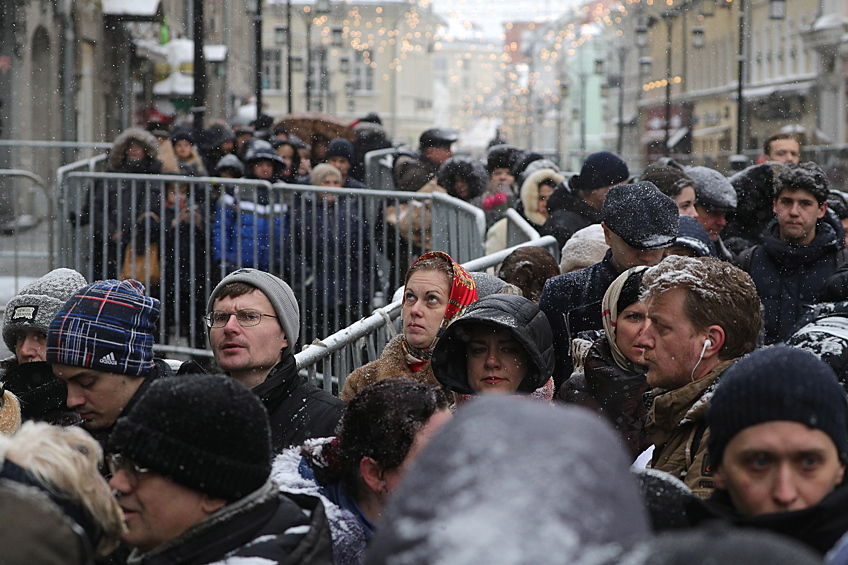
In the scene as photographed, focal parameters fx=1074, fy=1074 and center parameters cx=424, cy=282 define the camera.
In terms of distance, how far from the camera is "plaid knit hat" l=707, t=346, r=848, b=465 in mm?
2047

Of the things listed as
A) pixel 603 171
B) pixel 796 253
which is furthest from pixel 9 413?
pixel 603 171

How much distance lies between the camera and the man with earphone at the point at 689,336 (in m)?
3.08

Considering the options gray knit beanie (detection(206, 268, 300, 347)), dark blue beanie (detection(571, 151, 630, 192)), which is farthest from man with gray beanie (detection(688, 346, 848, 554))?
dark blue beanie (detection(571, 151, 630, 192))

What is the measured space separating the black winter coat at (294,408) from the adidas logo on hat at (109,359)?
0.50 m

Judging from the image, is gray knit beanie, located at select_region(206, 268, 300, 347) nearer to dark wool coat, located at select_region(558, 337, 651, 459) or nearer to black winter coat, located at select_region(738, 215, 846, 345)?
dark wool coat, located at select_region(558, 337, 651, 459)

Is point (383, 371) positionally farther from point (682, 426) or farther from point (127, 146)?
point (127, 146)

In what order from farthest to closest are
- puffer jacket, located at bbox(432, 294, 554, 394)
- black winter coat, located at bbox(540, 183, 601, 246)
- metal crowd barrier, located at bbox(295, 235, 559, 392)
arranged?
black winter coat, located at bbox(540, 183, 601, 246) → metal crowd barrier, located at bbox(295, 235, 559, 392) → puffer jacket, located at bbox(432, 294, 554, 394)

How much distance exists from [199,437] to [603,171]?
5.16 m

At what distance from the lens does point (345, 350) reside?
490 cm

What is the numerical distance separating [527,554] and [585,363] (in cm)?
263

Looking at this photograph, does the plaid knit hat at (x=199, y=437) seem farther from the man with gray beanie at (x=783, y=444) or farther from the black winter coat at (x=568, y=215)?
the black winter coat at (x=568, y=215)

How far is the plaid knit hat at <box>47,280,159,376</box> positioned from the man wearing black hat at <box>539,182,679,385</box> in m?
1.94

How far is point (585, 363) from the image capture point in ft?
12.7

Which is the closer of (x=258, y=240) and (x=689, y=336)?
(x=689, y=336)
